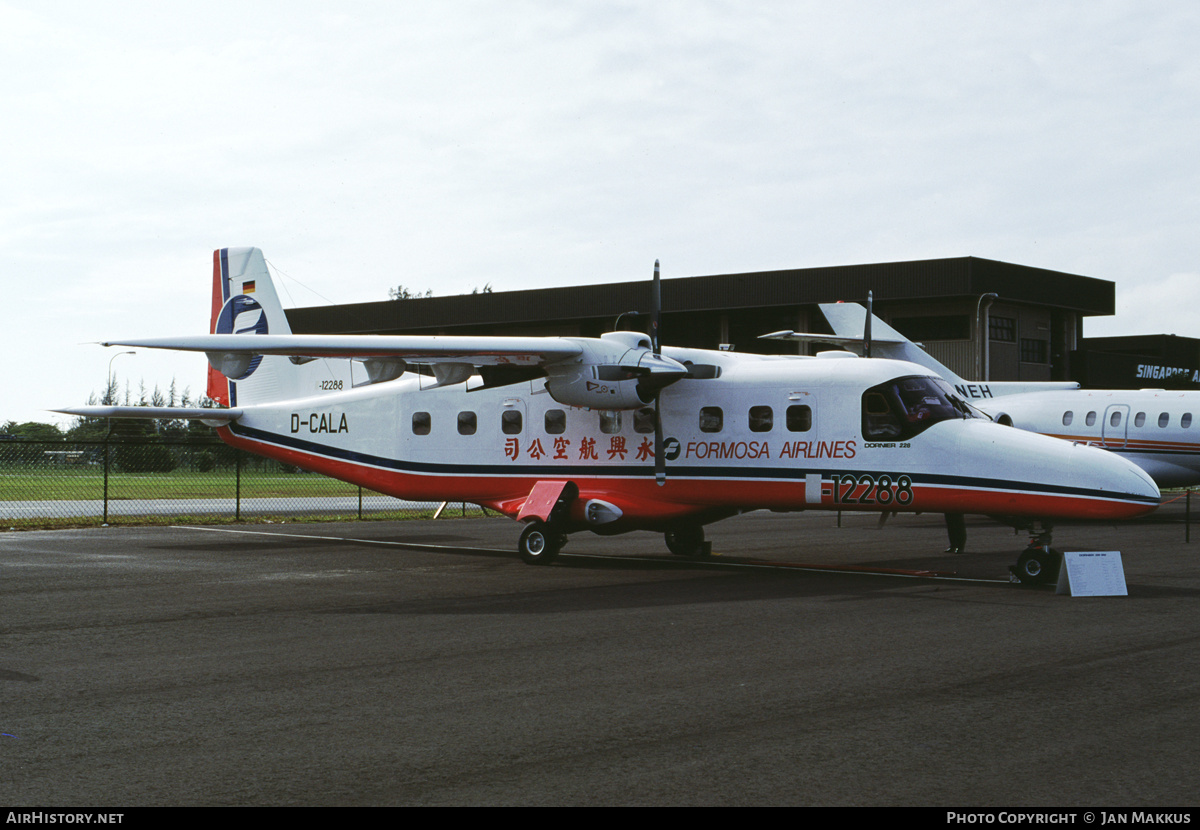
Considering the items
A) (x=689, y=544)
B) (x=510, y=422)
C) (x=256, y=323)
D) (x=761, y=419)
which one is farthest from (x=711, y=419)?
(x=256, y=323)

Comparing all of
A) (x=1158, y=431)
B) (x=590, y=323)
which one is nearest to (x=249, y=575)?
(x=1158, y=431)

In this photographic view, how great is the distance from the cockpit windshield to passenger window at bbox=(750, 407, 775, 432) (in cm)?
141

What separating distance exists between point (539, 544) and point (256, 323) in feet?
27.8

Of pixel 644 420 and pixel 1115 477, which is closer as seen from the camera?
pixel 1115 477

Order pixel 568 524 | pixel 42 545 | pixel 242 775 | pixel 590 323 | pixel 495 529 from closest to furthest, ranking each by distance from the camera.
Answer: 1. pixel 242 775
2. pixel 568 524
3. pixel 42 545
4. pixel 495 529
5. pixel 590 323

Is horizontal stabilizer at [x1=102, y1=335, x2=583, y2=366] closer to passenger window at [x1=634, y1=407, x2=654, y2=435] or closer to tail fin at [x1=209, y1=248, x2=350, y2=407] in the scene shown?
passenger window at [x1=634, y1=407, x2=654, y2=435]

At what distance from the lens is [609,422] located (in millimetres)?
16984

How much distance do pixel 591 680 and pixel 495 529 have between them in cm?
1742

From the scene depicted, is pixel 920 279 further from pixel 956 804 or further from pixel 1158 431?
pixel 956 804

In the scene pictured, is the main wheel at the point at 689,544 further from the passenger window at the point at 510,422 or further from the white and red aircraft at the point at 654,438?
the passenger window at the point at 510,422

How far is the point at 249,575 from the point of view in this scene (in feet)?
48.6

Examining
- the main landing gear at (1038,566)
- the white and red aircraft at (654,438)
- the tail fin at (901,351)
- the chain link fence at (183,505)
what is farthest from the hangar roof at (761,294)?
the main landing gear at (1038,566)

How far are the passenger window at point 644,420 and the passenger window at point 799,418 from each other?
7.15 feet

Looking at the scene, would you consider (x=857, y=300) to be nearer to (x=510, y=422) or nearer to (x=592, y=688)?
(x=510, y=422)
